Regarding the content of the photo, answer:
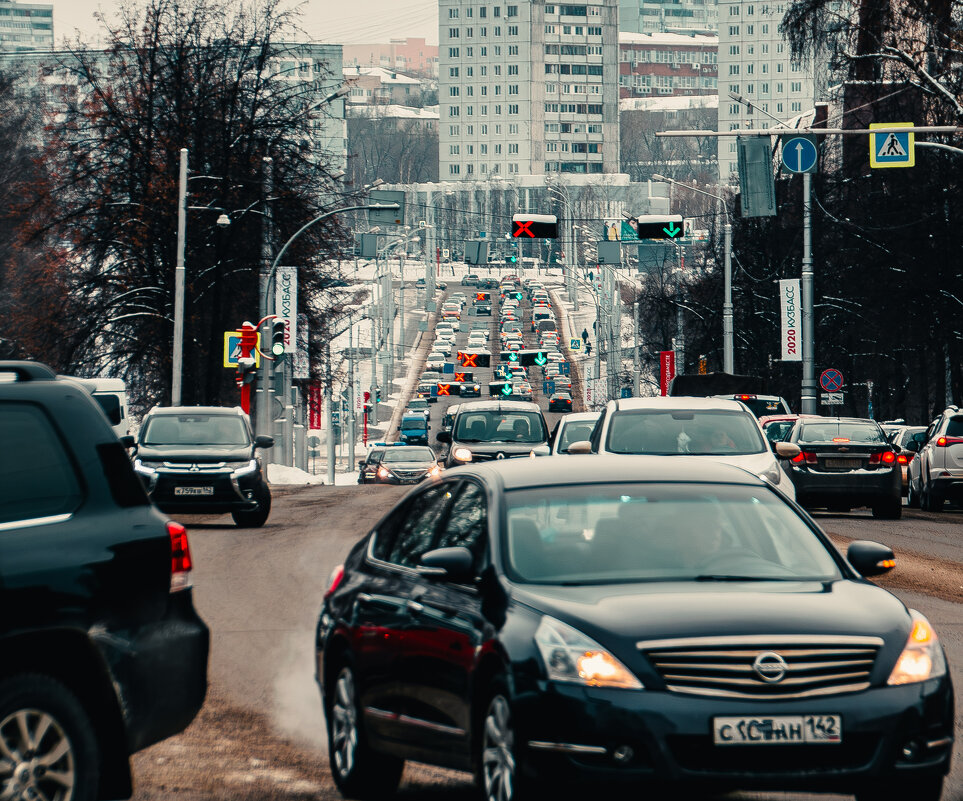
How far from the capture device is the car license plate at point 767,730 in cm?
551

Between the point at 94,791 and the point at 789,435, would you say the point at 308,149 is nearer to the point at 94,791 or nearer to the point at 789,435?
the point at 789,435

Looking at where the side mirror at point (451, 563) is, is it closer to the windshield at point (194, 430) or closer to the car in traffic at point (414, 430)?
the windshield at point (194, 430)

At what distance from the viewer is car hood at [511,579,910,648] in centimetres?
573

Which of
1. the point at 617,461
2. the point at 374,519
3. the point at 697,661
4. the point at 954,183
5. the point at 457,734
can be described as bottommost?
the point at 374,519

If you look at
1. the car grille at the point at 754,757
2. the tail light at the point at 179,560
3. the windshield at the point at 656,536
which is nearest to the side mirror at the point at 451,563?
the windshield at the point at 656,536

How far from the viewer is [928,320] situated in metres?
44.8

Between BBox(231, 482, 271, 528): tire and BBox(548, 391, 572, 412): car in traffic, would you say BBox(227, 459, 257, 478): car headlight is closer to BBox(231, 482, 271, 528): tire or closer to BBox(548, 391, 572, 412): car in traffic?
BBox(231, 482, 271, 528): tire

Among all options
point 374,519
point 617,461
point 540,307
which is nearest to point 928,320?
point 374,519

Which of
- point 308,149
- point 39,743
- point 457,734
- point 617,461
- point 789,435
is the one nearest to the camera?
point 39,743

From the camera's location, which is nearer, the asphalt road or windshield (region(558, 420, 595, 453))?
the asphalt road

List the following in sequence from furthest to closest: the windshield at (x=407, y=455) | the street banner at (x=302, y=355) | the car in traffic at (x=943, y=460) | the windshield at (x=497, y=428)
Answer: the street banner at (x=302, y=355) → the windshield at (x=407, y=455) → the car in traffic at (x=943, y=460) → the windshield at (x=497, y=428)

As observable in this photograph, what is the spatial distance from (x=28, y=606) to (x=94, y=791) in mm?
637

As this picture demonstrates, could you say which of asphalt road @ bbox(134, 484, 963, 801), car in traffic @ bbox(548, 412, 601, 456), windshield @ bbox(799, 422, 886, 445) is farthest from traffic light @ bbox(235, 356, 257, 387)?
windshield @ bbox(799, 422, 886, 445)

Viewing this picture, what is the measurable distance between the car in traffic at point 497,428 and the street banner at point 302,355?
74.2 feet
